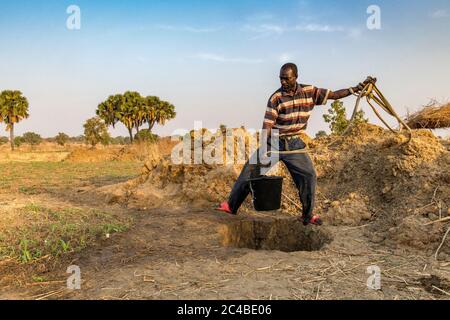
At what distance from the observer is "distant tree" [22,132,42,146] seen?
160 feet

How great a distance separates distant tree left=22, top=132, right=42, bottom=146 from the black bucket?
50.1 metres

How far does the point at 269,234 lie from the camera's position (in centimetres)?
506

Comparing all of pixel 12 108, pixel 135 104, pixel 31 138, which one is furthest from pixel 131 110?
pixel 31 138

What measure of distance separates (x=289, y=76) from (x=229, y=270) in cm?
223

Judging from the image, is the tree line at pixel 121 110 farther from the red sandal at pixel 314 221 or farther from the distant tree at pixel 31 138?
the red sandal at pixel 314 221

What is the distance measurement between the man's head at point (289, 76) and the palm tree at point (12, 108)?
37717 millimetres

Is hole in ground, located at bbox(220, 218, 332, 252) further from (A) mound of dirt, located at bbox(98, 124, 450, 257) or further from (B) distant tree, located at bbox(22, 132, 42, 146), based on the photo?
(B) distant tree, located at bbox(22, 132, 42, 146)

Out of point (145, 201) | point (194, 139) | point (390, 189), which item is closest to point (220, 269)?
point (390, 189)

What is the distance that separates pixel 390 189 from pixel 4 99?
38.4 m

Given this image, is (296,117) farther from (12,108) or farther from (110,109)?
(12,108)

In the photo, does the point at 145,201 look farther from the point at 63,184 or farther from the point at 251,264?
the point at 63,184

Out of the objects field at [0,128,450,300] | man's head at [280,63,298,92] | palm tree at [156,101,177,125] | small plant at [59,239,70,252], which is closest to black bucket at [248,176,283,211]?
field at [0,128,450,300]

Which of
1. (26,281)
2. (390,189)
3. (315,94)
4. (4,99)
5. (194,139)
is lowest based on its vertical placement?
(26,281)
